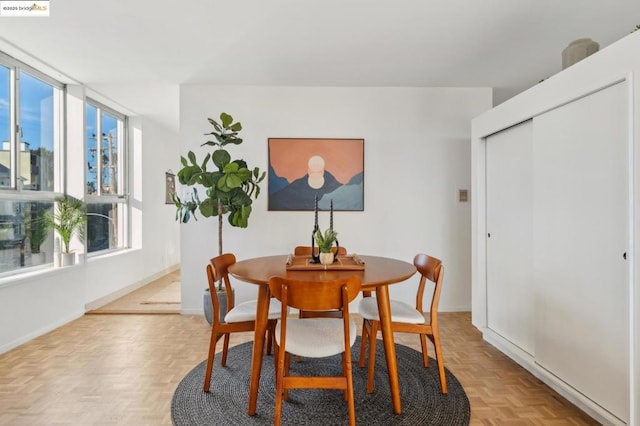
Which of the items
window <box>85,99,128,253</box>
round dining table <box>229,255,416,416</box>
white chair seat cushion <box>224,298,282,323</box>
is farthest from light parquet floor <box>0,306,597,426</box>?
window <box>85,99,128,253</box>

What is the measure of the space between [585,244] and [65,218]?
461 cm

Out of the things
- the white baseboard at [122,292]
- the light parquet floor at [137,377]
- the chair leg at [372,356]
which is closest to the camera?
the light parquet floor at [137,377]

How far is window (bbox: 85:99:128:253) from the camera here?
4.34m

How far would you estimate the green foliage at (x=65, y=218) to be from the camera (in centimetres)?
347

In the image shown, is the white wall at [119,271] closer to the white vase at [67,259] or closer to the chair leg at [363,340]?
the white vase at [67,259]

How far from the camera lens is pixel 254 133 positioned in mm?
3861

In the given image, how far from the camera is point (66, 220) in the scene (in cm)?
352

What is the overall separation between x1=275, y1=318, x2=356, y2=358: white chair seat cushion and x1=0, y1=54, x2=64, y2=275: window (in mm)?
3026

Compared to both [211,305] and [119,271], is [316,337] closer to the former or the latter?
[211,305]

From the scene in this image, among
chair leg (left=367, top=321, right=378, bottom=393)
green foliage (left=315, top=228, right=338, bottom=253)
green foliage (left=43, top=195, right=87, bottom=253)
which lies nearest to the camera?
chair leg (left=367, top=321, right=378, bottom=393)

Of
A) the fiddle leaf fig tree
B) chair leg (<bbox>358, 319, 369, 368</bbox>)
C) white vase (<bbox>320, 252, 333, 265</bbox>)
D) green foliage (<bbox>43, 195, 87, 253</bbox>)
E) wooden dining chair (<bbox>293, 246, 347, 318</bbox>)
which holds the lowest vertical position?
chair leg (<bbox>358, 319, 369, 368</bbox>)

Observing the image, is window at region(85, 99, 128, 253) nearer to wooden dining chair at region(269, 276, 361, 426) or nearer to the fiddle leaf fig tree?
the fiddle leaf fig tree

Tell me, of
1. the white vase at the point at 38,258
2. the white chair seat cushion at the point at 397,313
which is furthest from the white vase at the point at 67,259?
the white chair seat cushion at the point at 397,313

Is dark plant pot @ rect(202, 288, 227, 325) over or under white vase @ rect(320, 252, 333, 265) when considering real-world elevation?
under
